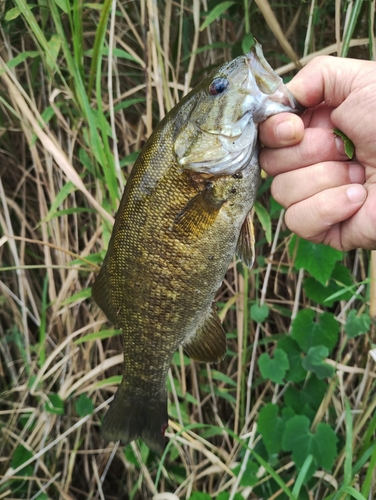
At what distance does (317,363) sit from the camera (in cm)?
124

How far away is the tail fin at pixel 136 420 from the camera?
1193 millimetres

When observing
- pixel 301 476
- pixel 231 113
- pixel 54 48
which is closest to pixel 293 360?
pixel 301 476

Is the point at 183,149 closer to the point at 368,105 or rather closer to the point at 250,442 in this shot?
the point at 368,105

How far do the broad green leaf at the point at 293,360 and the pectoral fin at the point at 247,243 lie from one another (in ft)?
1.63

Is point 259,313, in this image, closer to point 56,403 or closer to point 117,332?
point 117,332

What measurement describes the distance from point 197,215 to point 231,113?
238 millimetres

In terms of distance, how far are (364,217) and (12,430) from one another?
1.58m

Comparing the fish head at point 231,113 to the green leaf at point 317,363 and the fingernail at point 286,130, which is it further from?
the green leaf at point 317,363

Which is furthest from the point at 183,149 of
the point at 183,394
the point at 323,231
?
the point at 183,394

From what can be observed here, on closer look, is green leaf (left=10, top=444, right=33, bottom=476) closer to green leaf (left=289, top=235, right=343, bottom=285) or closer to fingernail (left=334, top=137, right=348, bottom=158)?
green leaf (left=289, top=235, right=343, bottom=285)

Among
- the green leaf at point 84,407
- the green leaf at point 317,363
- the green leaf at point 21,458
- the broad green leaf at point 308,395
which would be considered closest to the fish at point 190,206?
the green leaf at point 317,363

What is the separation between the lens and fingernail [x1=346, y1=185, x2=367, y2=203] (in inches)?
35.6

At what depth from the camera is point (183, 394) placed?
1.45 m

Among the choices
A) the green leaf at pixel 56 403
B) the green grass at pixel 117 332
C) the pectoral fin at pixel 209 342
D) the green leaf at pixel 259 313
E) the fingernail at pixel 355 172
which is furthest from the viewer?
the green leaf at pixel 56 403
